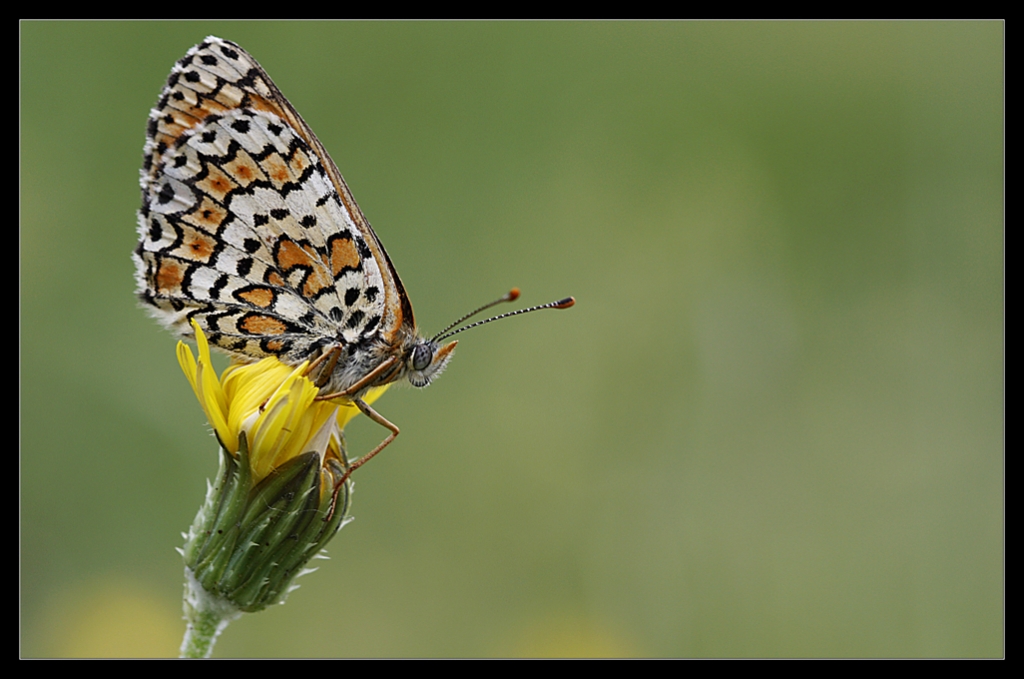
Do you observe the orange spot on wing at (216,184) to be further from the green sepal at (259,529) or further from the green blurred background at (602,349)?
the green blurred background at (602,349)

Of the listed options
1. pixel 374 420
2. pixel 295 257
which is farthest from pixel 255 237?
pixel 374 420

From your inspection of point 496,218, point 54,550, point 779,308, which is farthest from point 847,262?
point 54,550

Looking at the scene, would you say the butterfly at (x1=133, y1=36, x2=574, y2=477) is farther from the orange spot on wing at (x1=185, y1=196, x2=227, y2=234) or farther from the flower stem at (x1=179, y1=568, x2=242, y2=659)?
the flower stem at (x1=179, y1=568, x2=242, y2=659)

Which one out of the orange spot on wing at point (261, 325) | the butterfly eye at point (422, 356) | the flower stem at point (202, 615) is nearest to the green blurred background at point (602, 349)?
the flower stem at point (202, 615)

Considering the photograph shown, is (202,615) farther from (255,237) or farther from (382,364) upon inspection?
(255,237)

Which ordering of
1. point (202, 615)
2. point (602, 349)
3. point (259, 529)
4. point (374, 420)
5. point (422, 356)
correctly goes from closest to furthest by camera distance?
point (202, 615) → point (259, 529) → point (374, 420) → point (422, 356) → point (602, 349)

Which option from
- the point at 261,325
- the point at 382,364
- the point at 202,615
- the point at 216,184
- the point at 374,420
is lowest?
the point at 202,615
